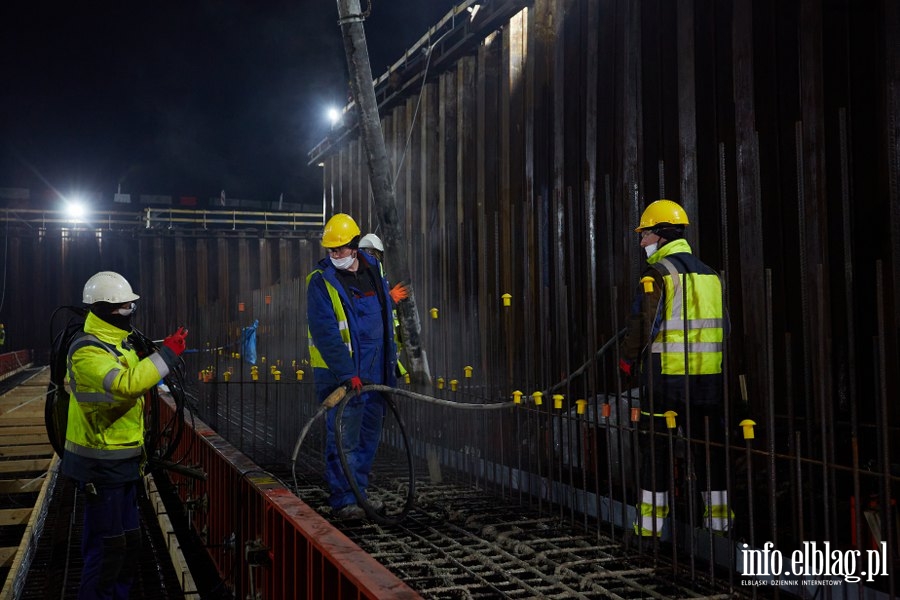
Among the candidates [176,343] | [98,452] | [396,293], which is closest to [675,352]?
[396,293]

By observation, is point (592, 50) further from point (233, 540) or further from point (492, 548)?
point (233, 540)

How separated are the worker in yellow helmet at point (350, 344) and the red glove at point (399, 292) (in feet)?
2.98

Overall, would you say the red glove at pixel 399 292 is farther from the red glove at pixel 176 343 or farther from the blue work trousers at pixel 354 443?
the red glove at pixel 176 343

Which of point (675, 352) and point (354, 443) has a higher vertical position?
point (675, 352)

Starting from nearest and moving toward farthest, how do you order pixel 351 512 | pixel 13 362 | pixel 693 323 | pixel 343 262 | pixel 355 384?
pixel 693 323 < pixel 355 384 < pixel 351 512 < pixel 343 262 < pixel 13 362

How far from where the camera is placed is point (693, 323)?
476cm

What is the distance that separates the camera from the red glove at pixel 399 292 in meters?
7.12

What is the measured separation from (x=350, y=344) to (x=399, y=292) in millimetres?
1411

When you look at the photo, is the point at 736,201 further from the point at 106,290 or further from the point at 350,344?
the point at 106,290

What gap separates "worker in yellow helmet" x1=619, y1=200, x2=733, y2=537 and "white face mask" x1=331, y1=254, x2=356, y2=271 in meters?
2.27

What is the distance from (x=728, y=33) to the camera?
6273mm

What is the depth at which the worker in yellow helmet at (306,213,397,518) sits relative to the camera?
5.71 meters

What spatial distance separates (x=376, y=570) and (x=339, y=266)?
10.9 ft

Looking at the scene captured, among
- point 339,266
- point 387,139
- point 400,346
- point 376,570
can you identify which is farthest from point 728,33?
point 387,139
